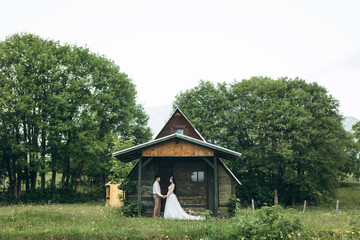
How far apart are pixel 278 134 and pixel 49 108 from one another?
2286cm

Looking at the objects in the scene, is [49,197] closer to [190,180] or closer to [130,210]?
[130,210]

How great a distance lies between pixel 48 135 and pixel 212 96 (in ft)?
63.1

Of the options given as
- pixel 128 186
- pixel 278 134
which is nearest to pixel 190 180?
pixel 128 186

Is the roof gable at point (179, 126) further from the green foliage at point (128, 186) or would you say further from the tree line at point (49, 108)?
the green foliage at point (128, 186)

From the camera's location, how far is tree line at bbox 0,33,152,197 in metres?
28.8

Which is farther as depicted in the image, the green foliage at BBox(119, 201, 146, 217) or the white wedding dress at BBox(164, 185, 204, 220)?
the green foliage at BBox(119, 201, 146, 217)

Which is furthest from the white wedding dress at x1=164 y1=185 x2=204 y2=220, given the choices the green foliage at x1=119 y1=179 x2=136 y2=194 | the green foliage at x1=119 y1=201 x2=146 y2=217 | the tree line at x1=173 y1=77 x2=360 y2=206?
the tree line at x1=173 y1=77 x2=360 y2=206

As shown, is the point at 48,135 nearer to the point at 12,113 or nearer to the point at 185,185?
the point at 12,113

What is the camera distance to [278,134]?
→ 34.0 meters

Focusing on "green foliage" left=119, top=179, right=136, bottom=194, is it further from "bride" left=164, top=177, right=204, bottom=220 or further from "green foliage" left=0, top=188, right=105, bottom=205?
"green foliage" left=0, top=188, right=105, bottom=205

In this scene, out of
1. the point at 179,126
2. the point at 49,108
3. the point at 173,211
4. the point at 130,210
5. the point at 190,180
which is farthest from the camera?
the point at 49,108

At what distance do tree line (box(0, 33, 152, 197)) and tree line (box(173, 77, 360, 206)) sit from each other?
11821 mm

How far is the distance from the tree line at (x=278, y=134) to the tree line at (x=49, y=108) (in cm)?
1182

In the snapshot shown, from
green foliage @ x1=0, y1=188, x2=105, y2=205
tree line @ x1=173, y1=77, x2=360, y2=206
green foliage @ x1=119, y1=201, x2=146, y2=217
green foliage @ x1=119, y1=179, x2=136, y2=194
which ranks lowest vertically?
green foliage @ x1=0, y1=188, x2=105, y2=205
